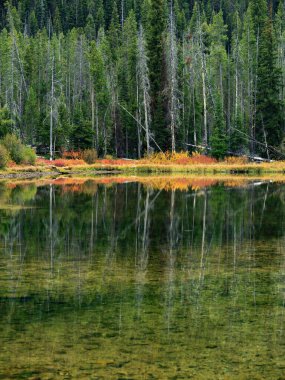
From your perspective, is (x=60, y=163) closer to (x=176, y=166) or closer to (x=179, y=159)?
(x=176, y=166)

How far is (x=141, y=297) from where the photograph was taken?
36.5ft

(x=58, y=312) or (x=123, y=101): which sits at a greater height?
(x=123, y=101)

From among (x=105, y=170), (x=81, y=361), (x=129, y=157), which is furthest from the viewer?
(x=129, y=157)

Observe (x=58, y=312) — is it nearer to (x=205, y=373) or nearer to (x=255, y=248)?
(x=205, y=373)

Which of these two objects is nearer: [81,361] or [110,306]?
[81,361]

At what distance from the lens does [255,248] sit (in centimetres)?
1689

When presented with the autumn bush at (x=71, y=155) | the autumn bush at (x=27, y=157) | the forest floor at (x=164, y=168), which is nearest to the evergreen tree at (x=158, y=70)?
the forest floor at (x=164, y=168)

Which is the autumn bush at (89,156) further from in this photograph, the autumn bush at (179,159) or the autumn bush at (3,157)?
the autumn bush at (3,157)

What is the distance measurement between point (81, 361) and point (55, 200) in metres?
22.7

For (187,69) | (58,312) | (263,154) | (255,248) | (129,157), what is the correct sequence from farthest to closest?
(187,69) → (129,157) → (263,154) → (255,248) → (58,312)

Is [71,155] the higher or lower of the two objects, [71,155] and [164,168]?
the higher

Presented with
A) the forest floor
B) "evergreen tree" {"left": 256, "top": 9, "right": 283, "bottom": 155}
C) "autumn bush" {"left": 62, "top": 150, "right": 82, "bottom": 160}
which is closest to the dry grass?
the forest floor

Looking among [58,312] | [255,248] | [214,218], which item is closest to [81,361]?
[58,312]

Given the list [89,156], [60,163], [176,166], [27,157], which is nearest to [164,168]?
[176,166]
